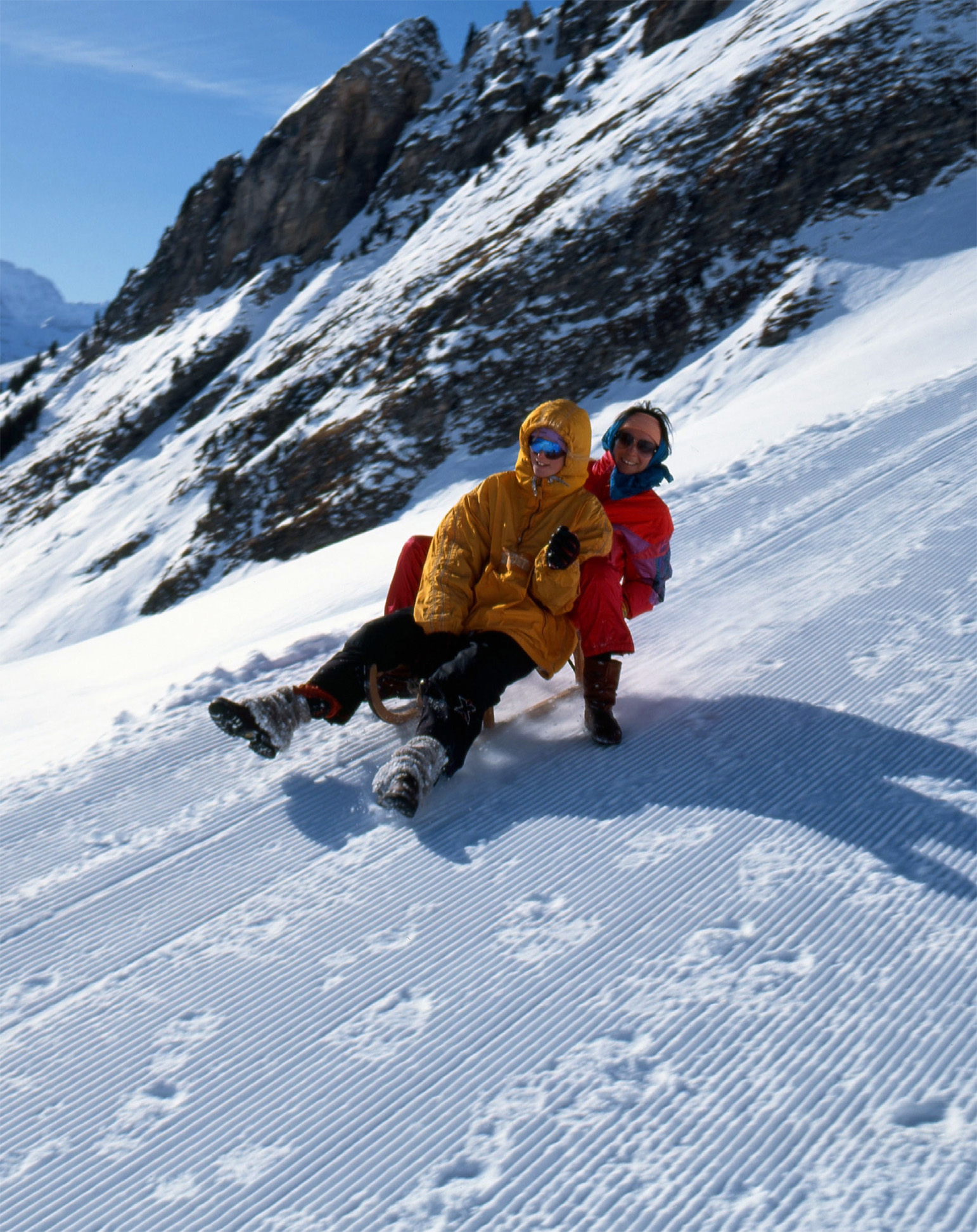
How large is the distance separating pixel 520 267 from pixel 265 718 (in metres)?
16.8

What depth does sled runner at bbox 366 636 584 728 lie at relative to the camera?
3.21 metres

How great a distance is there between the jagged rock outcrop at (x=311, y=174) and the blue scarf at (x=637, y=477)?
31.5 m

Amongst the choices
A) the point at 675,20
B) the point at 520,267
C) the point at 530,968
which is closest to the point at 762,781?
the point at 530,968

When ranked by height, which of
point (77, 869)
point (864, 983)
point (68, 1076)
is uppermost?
point (77, 869)

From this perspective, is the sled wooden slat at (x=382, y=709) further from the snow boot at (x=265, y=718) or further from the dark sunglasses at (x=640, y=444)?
the dark sunglasses at (x=640, y=444)

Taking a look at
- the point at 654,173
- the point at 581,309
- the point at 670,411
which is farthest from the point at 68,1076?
the point at 654,173

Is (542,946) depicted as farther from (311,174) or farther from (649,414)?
(311,174)

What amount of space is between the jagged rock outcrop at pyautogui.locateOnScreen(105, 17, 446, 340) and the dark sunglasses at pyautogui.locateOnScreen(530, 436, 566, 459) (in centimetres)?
3176

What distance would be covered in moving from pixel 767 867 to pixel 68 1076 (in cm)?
172

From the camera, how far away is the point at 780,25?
63.4 feet

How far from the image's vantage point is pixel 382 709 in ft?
10.7

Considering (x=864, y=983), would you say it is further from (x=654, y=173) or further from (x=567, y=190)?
(x=567, y=190)

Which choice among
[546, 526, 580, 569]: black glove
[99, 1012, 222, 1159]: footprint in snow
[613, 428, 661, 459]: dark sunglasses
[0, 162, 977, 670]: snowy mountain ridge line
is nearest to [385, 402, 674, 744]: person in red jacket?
[613, 428, 661, 459]: dark sunglasses

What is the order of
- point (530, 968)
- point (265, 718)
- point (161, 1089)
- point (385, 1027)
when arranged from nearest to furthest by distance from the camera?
point (161, 1089), point (385, 1027), point (530, 968), point (265, 718)
